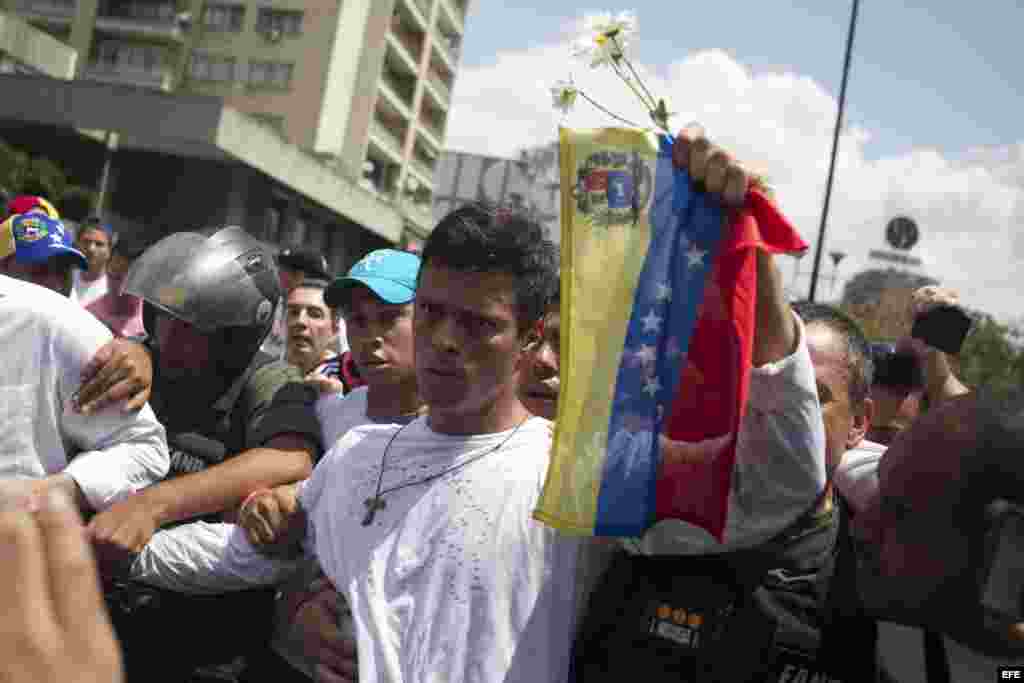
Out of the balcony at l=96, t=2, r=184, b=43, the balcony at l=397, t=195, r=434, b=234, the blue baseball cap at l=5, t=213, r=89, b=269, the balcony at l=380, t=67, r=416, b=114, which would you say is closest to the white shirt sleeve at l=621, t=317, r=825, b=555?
the blue baseball cap at l=5, t=213, r=89, b=269

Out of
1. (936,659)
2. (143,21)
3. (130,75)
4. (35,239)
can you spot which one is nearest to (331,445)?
(35,239)

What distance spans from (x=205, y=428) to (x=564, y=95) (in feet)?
5.03

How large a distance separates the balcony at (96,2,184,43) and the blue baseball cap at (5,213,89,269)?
43029mm

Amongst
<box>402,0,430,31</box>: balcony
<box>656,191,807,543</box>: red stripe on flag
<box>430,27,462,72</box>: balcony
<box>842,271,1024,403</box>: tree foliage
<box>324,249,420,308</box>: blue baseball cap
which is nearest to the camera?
<box>656,191,807,543</box>: red stripe on flag

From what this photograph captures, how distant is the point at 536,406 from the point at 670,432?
1214 millimetres

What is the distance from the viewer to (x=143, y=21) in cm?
4309

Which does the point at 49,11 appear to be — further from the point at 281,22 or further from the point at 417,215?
the point at 417,215

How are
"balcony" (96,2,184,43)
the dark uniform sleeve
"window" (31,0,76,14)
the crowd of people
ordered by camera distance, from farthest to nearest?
"window" (31,0,76,14)
"balcony" (96,2,184,43)
the dark uniform sleeve
the crowd of people

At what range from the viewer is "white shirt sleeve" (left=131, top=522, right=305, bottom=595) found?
2271 mm

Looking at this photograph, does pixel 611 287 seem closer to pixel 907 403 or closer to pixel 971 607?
pixel 971 607

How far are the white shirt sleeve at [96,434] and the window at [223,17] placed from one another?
4313 centimetres

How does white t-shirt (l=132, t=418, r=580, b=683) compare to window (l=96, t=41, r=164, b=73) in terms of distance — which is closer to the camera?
white t-shirt (l=132, t=418, r=580, b=683)

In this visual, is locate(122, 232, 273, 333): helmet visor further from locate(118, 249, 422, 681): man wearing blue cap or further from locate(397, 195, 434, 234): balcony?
locate(397, 195, 434, 234): balcony

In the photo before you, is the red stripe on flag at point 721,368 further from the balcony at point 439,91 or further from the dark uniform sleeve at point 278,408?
the balcony at point 439,91
